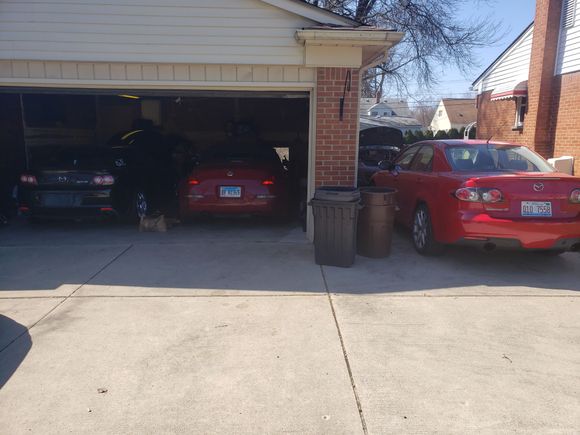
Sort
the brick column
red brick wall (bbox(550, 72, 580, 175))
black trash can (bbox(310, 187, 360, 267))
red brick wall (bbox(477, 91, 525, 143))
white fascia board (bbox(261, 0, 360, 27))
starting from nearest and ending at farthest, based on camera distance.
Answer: black trash can (bbox(310, 187, 360, 267)) → white fascia board (bbox(261, 0, 360, 27)) → red brick wall (bbox(550, 72, 580, 175)) → the brick column → red brick wall (bbox(477, 91, 525, 143))

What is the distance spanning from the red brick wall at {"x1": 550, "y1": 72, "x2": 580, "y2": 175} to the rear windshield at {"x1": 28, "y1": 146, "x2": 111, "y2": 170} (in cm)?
1113

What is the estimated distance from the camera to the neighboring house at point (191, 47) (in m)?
6.58

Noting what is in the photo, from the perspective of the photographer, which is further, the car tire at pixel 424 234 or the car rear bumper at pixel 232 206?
the car rear bumper at pixel 232 206

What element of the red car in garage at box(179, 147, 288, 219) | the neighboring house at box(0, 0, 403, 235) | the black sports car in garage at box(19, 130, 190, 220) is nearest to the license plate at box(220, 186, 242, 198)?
the red car in garage at box(179, 147, 288, 219)

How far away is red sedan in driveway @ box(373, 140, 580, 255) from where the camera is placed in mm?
5363

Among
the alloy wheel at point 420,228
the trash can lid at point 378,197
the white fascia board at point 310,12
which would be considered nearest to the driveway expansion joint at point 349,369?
the trash can lid at point 378,197

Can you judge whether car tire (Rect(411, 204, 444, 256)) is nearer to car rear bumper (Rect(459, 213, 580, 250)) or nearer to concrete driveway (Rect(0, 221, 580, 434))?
concrete driveway (Rect(0, 221, 580, 434))

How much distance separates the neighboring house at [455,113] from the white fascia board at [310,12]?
53230 mm

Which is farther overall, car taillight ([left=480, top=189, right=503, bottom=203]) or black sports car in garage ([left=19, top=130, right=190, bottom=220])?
black sports car in garage ([left=19, top=130, right=190, bottom=220])

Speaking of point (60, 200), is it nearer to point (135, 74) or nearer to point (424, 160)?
point (135, 74)

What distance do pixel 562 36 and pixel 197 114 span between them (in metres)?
10.7

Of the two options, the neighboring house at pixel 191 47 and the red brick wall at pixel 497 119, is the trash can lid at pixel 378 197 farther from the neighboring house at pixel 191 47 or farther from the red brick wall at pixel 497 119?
the red brick wall at pixel 497 119

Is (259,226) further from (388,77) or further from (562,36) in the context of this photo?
(388,77)

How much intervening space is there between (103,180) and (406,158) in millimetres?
4905
